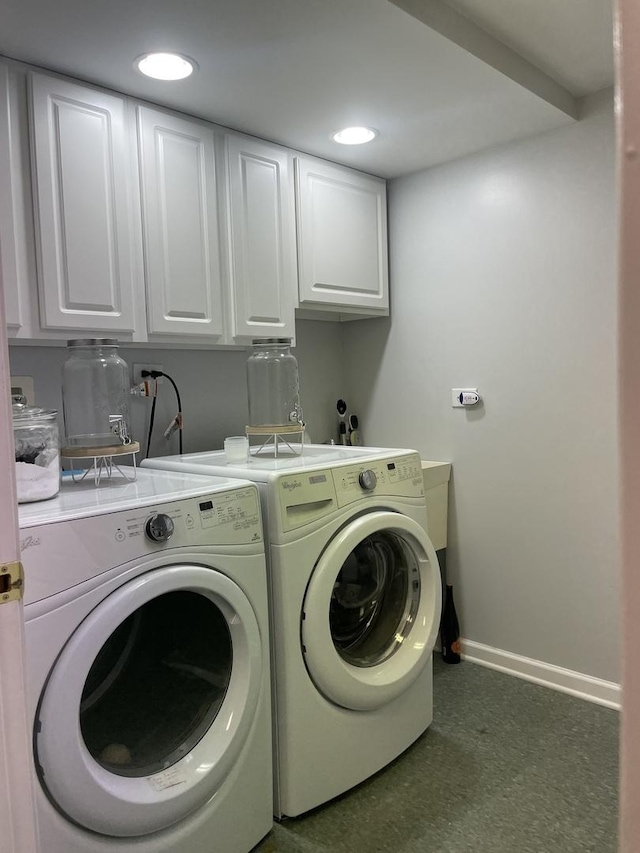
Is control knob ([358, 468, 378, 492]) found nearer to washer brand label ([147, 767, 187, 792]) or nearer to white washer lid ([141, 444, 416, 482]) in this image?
white washer lid ([141, 444, 416, 482])

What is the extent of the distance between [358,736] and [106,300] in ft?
4.97

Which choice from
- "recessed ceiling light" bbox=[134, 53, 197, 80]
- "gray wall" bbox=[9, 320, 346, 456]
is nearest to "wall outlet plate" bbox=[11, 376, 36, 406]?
"gray wall" bbox=[9, 320, 346, 456]

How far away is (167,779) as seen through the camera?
4.56 feet

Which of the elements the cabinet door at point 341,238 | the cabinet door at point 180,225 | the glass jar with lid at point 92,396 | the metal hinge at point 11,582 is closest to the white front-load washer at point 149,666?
the glass jar with lid at point 92,396

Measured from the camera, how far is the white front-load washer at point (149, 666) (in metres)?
1.20

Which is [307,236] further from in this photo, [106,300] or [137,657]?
[137,657]

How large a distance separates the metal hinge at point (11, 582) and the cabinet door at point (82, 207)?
1152mm

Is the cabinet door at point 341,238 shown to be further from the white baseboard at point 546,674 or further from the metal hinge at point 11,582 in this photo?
the metal hinge at point 11,582

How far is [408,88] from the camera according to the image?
6.34 feet

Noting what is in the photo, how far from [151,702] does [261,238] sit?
1588 millimetres

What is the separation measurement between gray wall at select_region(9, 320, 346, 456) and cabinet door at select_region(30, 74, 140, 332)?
328mm

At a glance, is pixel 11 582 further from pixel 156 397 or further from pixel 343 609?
pixel 156 397

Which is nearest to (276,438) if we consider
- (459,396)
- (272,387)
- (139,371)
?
(272,387)

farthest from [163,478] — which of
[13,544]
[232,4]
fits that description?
[232,4]
